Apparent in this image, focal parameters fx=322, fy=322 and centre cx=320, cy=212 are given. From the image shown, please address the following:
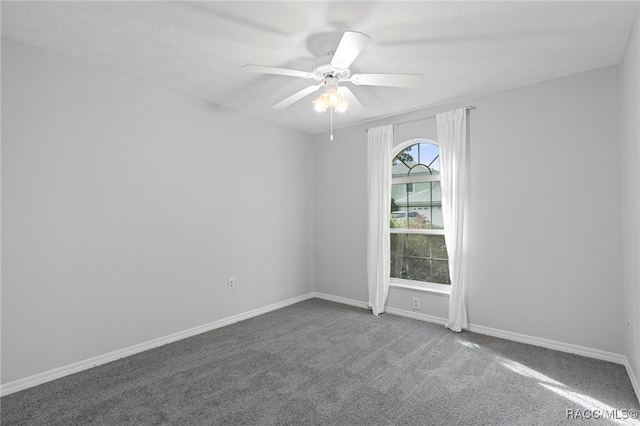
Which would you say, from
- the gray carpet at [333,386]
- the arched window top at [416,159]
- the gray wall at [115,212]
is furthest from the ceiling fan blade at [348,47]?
the gray carpet at [333,386]

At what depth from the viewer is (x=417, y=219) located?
4020 millimetres

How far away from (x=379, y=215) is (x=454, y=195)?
37.1 inches

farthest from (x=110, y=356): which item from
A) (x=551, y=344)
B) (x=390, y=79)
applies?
(x=551, y=344)

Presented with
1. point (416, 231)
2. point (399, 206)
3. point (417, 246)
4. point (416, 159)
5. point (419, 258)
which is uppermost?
point (416, 159)

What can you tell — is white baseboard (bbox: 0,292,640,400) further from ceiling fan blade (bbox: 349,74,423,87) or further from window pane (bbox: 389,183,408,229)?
ceiling fan blade (bbox: 349,74,423,87)

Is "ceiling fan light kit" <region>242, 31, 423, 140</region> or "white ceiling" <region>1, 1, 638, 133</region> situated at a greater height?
"white ceiling" <region>1, 1, 638, 133</region>

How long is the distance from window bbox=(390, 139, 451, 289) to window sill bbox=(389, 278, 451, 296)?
0.04 ft

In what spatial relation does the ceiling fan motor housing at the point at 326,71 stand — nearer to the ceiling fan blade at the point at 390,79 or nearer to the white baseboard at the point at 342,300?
the ceiling fan blade at the point at 390,79

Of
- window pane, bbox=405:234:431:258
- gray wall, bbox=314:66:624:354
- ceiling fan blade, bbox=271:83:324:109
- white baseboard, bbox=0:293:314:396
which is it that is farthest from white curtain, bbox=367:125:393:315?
ceiling fan blade, bbox=271:83:324:109

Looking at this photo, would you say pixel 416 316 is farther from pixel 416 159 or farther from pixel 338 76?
pixel 338 76

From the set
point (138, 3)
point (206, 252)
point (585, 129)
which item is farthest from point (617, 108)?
point (206, 252)

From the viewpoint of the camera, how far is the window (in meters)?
3.84

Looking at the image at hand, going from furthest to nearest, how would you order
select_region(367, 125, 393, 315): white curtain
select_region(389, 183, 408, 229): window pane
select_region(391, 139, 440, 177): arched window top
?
1. select_region(389, 183, 408, 229): window pane
2. select_region(367, 125, 393, 315): white curtain
3. select_region(391, 139, 440, 177): arched window top

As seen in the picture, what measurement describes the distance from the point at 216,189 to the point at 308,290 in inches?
82.6
